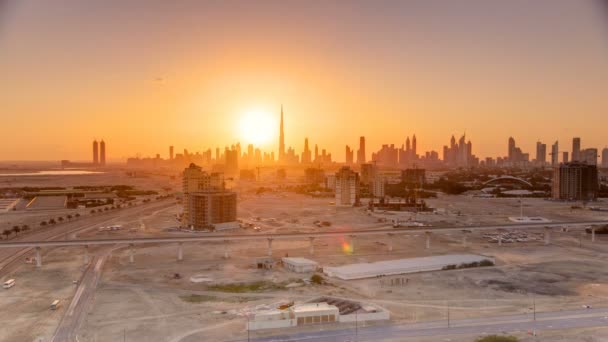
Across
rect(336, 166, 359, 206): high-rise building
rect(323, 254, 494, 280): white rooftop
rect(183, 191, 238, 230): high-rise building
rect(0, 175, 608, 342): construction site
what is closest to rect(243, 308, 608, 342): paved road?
rect(0, 175, 608, 342): construction site

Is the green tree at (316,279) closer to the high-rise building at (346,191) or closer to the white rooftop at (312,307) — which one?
the white rooftop at (312,307)

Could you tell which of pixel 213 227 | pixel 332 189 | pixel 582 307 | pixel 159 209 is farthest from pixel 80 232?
pixel 332 189

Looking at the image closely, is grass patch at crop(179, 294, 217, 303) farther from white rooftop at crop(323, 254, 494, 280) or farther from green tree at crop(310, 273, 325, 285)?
white rooftop at crop(323, 254, 494, 280)

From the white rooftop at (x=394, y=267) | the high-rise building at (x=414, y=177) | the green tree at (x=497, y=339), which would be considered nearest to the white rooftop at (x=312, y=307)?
the green tree at (x=497, y=339)

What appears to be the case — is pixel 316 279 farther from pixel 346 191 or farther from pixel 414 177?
pixel 414 177

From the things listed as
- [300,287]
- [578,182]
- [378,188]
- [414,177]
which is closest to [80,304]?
[300,287]

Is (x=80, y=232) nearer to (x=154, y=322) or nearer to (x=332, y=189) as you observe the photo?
(x=154, y=322)
